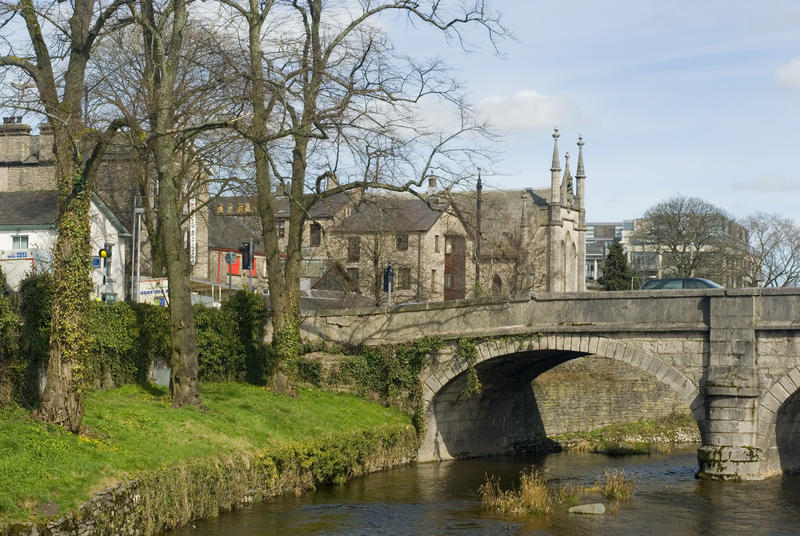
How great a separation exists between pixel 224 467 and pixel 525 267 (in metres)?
45.2

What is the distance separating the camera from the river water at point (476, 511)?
21.3m

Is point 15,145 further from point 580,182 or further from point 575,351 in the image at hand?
point 580,182

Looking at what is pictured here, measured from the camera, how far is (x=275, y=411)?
2747cm

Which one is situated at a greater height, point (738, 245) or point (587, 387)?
point (738, 245)

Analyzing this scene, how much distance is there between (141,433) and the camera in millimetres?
21578

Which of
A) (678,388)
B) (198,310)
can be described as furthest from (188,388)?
(678,388)

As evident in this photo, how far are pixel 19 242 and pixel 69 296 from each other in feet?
94.7

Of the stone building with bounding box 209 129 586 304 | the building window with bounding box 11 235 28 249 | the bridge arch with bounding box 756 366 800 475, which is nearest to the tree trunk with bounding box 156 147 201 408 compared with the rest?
the bridge arch with bounding box 756 366 800 475

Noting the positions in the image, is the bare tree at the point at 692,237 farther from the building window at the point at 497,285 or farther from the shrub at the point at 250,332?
the shrub at the point at 250,332

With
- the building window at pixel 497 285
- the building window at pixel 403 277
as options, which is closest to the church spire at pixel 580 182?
the building window at pixel 497 285

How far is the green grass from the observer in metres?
17.2

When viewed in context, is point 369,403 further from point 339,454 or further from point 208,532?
point 208,532

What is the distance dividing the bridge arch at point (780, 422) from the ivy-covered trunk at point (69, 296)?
16760 millimetres

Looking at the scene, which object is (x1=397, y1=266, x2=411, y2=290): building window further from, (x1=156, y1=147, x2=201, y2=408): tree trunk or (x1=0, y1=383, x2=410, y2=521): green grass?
(x1=156, y1=147, x2=201, y2=408): tree trunk
